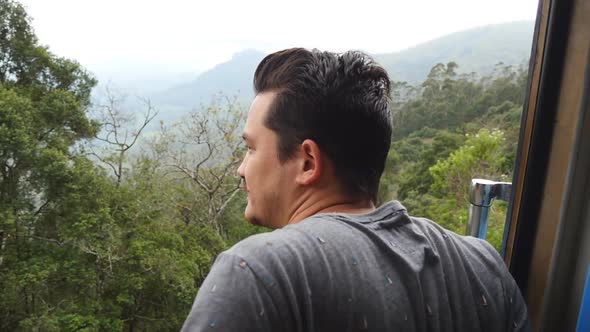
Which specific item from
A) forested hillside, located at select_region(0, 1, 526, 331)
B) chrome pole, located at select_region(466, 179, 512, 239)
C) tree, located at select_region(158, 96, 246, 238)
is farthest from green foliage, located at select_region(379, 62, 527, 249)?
tree, located at select_region(158, 96, 246, 238)

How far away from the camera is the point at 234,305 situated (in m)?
0.43

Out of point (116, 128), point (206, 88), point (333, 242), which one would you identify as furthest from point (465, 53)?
point (116, 128)

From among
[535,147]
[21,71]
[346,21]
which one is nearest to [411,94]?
[346,21]

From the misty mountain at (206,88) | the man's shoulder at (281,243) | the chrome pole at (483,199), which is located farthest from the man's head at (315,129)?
the misty mountain at (206,88)

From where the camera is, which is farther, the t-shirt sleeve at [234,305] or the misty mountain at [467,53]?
the misty mountain at [467,53]

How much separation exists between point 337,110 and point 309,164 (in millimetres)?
81

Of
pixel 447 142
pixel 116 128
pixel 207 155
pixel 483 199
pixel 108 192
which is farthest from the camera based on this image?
pixel 108 192

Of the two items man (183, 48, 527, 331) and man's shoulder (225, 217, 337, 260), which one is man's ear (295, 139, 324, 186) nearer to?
man (183, 48, 527, 331)

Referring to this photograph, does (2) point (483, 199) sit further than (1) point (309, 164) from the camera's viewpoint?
Yes

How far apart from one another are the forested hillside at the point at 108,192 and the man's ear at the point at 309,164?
981mm

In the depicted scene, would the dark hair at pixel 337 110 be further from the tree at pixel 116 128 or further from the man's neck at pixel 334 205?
the tree at pixel 116 128

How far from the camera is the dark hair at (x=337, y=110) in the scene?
60 centimetres

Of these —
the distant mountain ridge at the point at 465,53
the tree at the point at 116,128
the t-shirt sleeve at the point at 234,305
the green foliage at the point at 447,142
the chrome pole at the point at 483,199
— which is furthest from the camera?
the tree at the point at 116,128

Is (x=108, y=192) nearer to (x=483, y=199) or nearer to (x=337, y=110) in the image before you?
(x=483, y=199)
